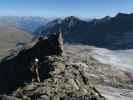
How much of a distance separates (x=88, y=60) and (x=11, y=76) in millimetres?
31520

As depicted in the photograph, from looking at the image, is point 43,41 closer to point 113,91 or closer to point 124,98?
point 113,91

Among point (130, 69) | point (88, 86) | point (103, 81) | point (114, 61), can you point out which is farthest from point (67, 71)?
point (114, 61)

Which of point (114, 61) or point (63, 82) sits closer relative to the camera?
point (63, 82)

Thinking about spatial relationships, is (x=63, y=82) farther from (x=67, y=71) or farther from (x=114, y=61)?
(x=114, y=61)

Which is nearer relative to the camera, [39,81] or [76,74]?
[39,81]

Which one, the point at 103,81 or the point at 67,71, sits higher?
the point at 67,71

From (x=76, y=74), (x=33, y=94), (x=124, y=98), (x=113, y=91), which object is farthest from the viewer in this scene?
(x=113, y=91)

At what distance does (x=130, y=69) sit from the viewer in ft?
358

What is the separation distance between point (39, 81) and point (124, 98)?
84.6 ft

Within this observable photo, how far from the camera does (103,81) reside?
303ft

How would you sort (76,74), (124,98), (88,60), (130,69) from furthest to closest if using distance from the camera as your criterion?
(88,60)
(130,69)
(124,98)
(76,74)

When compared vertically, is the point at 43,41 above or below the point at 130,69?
above

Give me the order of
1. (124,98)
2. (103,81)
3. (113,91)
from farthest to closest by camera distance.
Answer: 1. (103,81)
2. (113,91)
3. (124,98)

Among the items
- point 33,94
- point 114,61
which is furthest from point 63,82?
point 114,61
